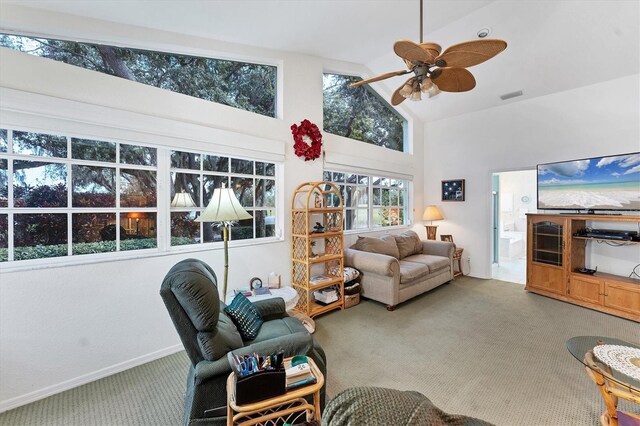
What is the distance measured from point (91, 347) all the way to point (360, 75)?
4780 millimetres

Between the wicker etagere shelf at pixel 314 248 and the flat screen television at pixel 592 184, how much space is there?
3.28 meters

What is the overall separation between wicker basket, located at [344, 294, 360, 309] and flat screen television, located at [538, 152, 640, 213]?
127 inches

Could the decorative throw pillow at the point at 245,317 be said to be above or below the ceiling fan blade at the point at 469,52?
below

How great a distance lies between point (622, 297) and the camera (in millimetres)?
3322

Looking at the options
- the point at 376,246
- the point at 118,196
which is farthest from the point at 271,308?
the point at 376,246

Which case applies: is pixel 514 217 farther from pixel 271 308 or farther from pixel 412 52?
pixel 271 308

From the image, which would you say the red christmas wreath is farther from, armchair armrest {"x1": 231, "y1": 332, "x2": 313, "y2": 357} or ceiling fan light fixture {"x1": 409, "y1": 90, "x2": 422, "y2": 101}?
armchair armrest {"x1": 231, "y1": 332, "x2": 313, "y2": 357}

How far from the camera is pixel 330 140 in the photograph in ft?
13.4

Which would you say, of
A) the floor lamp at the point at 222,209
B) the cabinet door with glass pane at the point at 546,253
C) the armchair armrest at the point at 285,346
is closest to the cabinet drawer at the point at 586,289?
the cabinet door with glass pane at the point at 546,253

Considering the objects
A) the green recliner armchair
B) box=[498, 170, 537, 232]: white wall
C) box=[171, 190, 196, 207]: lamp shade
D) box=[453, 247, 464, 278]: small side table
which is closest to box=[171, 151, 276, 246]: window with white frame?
box=[171, 190, 196, 207]: lamp shade

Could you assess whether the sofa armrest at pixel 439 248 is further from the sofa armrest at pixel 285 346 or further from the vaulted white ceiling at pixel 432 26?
the sofa armrest at pixel 285 346

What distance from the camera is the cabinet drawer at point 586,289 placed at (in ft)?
11.5

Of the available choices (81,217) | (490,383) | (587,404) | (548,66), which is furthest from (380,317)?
(548,66)

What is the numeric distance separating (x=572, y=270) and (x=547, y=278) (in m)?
0.34
